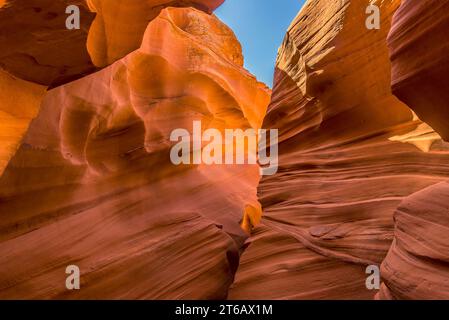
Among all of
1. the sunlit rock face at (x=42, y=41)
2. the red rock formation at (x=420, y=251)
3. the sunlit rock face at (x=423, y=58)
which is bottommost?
the red rock formation at (x=420, y=251)

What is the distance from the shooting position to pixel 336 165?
592 centimetres

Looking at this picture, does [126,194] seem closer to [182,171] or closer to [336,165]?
[182,171]

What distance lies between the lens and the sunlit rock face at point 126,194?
5.96m

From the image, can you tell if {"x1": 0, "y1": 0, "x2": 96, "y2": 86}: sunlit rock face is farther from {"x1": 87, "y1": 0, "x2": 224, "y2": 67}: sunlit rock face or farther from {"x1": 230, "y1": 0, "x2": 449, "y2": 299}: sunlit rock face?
{"x1": 230, "y1": 0, "x2": 449, "y2": 299}: sunlit rock face

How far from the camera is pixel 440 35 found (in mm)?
2887

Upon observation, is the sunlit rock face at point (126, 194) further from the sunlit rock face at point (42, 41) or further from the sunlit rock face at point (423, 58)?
the sunlit rock face at point (423, 58)

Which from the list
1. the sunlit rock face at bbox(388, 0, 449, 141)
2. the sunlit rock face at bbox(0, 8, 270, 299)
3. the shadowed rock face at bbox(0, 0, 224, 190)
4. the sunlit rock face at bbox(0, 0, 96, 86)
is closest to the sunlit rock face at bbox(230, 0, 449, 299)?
the sunlit rock face at bbox(0, 8, 270, 299)

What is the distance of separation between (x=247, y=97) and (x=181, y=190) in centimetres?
338

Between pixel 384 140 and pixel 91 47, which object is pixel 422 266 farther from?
pixel 91 47

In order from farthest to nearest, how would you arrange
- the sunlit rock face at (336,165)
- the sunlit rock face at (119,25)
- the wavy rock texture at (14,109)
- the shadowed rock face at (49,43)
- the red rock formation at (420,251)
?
the wavy rock texture at (14,109), the sunlit rock face at (119,25), the shadowed rock face at (49,43), the sunlit rock face at (336,165), the red rock formation at (420,251)

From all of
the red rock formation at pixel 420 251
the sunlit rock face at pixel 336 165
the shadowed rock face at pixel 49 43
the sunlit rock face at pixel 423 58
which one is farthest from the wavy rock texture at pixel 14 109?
the red rock formation at pixel 420 251

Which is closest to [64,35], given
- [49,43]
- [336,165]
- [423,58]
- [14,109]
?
[49,43]

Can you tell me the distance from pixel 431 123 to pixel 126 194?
5.16m
